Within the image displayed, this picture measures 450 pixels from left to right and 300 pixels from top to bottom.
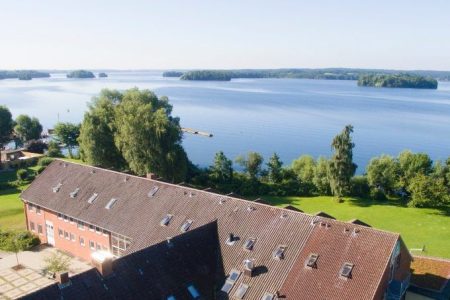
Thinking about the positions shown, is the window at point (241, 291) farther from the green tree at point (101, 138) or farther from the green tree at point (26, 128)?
the green tree at point (26, 128)

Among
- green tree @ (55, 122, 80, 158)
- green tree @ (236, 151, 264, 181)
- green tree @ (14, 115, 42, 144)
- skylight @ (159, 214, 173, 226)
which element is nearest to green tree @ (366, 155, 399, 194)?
green tree @ (236, 151, 264, 181)

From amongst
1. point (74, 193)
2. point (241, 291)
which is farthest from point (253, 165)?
point (241, 291)

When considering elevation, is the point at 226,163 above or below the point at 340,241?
below

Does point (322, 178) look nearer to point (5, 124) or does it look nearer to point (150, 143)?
point (150, 143)

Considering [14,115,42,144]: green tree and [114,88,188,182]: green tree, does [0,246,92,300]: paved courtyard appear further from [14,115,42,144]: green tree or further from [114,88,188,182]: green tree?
[14,115,42,144]: green tree

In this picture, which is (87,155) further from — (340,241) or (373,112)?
(373,112)

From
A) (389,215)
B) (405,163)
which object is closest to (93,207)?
(389,215)

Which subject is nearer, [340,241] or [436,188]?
[340,241]

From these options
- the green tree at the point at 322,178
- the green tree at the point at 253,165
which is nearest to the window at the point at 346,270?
the green tree at the point at 322,178
